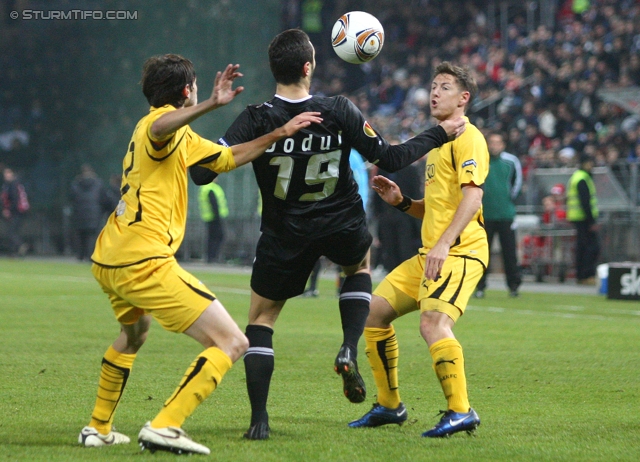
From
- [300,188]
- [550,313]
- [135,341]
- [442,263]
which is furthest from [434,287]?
[550,313]

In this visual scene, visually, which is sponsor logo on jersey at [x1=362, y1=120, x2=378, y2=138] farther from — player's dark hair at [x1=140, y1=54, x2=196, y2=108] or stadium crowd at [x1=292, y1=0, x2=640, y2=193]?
stadium crowd at [x1=292, y1=0, x2=640, y2=193]

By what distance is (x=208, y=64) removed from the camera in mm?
28188

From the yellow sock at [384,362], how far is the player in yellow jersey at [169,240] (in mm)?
1162

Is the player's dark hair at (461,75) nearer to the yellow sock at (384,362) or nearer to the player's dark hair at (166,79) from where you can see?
the yellow sock at (384,362)

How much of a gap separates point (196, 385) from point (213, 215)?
19311 mm

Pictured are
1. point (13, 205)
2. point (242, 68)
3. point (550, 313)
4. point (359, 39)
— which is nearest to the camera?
point (359, 39)

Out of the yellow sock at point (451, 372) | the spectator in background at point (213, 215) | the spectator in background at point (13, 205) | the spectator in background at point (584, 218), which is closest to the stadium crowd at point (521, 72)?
the spectator in background at point (584, 218)

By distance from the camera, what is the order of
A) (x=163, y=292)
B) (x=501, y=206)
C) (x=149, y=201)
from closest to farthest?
(x=163, y=292)
(x=149, y=201)
(x=501, y=206)

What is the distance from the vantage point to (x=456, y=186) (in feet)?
20.1

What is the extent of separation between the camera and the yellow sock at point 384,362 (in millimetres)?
6117

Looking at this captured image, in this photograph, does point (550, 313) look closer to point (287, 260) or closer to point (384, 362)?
point (384, 362)

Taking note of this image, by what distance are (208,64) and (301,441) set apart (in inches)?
925

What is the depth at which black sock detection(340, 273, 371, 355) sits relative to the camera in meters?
6.11

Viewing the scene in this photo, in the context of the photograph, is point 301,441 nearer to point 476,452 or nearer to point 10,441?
point 476,452
